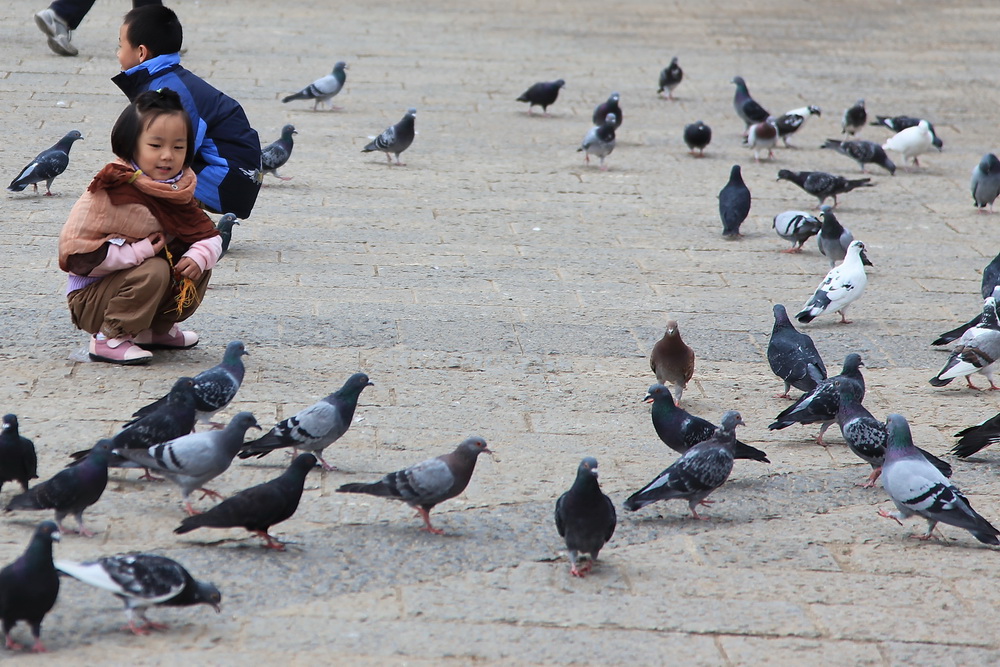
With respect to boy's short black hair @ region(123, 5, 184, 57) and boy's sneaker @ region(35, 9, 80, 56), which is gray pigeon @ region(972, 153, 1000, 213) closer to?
boy's short black hair @ region(123, 5, 184, 57)

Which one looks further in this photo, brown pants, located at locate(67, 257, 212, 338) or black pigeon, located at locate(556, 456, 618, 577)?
brown pants, located at locate(67, 257, 212, 338)

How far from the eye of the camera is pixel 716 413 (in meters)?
5.39

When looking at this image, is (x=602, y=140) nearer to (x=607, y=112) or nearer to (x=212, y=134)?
(x=607, y=112)

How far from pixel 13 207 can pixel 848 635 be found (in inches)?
249

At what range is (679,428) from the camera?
15.3 ft

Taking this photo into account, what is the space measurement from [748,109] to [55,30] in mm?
6934

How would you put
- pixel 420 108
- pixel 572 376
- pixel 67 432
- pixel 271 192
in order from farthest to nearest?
pixel 420 108, pixel 271 192, pixel 572 376, pixel 67 432

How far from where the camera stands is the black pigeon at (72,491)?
368 cm

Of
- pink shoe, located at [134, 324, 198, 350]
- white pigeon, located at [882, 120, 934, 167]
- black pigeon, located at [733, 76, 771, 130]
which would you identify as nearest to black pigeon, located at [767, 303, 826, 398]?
pink shoe, located at [134, 324, 198, 350]

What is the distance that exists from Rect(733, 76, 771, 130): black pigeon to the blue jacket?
261 inches

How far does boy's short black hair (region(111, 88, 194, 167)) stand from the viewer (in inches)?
197

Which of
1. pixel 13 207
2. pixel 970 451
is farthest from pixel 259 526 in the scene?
pixel 13 207

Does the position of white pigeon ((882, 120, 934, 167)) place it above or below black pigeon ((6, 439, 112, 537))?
below

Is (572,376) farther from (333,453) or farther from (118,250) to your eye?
(118,250)
